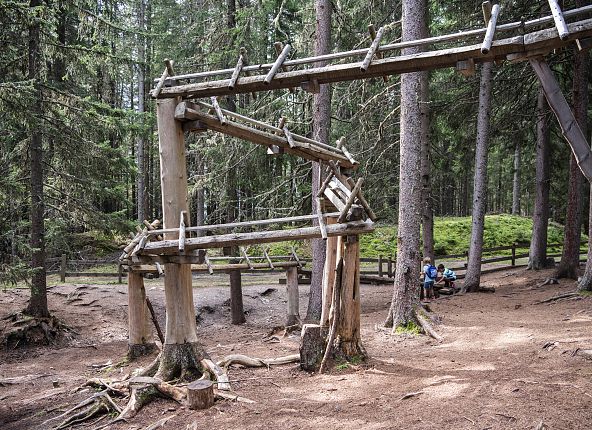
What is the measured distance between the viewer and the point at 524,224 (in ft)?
99.7

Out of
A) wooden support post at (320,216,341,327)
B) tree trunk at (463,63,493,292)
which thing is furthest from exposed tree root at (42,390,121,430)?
tree trunk at (463,63,493,292)

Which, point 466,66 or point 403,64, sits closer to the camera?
point 466,66

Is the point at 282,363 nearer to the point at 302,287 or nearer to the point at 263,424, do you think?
the point at 263,424

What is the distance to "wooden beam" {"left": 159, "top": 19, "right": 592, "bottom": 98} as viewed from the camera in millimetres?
5547

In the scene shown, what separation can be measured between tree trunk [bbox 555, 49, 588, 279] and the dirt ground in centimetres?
61

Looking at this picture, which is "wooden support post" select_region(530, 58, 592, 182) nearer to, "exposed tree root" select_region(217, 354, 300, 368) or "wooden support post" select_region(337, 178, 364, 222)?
"wooden support post" select_region(337, 178, 364, 222)

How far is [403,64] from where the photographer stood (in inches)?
246

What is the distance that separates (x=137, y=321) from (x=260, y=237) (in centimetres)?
487

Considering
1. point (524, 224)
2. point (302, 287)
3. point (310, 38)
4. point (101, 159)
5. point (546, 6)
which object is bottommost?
point (302, 287)

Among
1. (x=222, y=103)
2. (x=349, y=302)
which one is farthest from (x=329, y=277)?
(x=222, y=103)

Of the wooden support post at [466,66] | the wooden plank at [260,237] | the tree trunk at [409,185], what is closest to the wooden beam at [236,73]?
the wooden plank at [260,237]

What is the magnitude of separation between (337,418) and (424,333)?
4711 mm

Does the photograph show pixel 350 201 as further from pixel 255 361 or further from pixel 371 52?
pixel 255 361

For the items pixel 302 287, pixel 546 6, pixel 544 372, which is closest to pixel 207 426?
pixel 544 372
